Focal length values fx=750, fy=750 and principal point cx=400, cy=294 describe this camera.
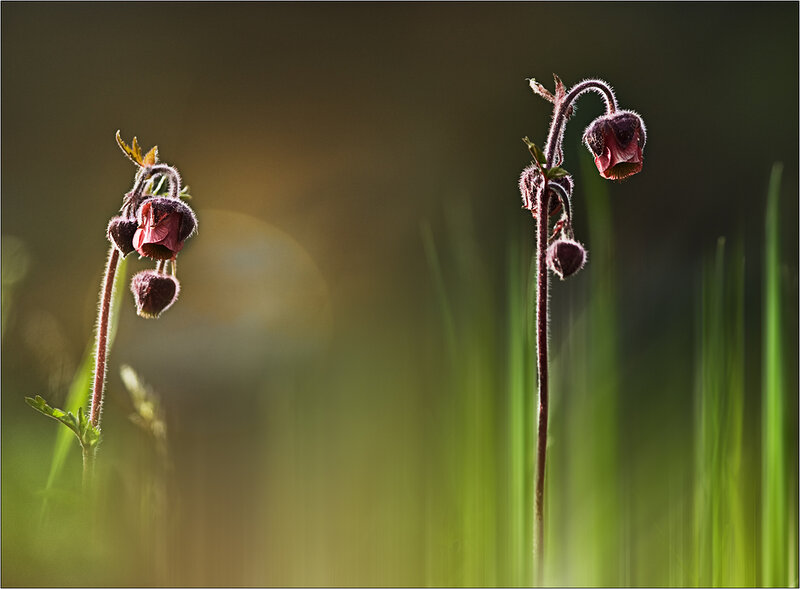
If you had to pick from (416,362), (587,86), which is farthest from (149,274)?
(587,86)

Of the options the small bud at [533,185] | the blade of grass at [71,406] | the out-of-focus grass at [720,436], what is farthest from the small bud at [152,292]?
the out-of-focus grass at [720,436]

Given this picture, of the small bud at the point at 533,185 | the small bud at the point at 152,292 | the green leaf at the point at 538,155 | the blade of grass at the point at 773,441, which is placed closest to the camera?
the blade of grass at the point at 773,441

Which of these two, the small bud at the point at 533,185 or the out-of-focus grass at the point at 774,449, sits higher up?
the small bud at the point at 533,185

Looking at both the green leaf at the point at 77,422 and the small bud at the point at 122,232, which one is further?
the small bud at the point at 122,232

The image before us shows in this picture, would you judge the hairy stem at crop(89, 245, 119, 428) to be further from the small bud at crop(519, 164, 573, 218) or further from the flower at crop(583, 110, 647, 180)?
the flower at crop(583, 110, 647, 180)

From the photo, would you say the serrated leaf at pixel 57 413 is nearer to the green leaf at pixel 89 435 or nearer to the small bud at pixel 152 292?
the green leaf at pixel 89 435

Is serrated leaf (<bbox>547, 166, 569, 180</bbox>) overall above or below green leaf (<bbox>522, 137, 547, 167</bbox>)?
below

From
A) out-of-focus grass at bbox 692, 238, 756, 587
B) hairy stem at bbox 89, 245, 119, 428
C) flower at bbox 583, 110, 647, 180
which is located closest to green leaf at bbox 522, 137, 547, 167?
flower at bbox 583, 110, 647, 180
